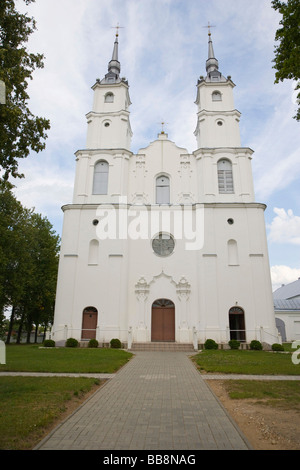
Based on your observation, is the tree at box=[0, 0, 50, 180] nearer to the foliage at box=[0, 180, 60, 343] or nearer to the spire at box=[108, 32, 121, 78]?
the foliage at box=[0, 180, 60, 343]

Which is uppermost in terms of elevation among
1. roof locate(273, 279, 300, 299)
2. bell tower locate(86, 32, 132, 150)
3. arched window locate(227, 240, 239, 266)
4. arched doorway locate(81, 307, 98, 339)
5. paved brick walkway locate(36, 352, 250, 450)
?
bell tower locate(86, 32, 132, 150)

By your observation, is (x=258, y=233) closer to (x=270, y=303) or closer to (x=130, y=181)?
Answer: (x=270, y=303)

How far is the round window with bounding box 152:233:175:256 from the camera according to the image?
25703 mm

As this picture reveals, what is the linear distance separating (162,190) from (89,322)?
12743mm

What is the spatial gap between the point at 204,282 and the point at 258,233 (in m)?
5.98

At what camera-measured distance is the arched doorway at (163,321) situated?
24062 millimetres

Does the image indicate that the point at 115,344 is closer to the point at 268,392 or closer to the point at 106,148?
the point at 268,392

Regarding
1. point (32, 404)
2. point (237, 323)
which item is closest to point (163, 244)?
point (237, 323)

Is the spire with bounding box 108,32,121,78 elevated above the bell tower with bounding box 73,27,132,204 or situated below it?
above

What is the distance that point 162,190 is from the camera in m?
28.0

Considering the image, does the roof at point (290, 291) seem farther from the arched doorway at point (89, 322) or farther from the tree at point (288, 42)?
the tree at point (288, 42)

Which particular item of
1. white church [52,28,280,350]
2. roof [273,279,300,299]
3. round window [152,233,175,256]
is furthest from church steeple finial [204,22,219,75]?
roof [273,279,300,299]

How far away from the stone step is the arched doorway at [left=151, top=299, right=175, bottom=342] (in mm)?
1709
